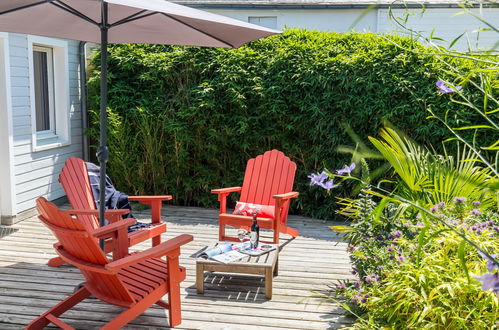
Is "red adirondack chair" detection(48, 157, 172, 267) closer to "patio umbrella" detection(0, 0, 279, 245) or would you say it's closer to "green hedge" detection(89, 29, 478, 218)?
"patio umbrella" detection(0, 0, 279, 245)

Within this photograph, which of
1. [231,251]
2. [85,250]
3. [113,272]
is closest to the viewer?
[113,272]

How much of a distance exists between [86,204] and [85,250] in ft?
5.42

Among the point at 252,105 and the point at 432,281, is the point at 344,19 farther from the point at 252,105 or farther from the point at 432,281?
the point at 432,281

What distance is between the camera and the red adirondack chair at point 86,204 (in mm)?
4121

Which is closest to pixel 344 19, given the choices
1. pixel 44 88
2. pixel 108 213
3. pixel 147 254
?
pixel 44 88

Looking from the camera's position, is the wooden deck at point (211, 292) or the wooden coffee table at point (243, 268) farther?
the wooden coffee table at point (243, 268)

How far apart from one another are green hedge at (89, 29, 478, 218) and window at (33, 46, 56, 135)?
21.7 inches

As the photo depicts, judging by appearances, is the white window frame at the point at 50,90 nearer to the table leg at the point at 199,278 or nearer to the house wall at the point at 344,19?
the table leg at the point at 199,278

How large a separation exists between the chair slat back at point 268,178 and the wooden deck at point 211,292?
565 millimetres

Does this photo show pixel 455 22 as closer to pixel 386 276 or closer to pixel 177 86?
pixel 177 86

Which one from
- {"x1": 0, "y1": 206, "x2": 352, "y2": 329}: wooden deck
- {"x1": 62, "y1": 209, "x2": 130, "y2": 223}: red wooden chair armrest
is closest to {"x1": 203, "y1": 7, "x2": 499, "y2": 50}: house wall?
{"x1": 0, "y1": 206, "x2": 352, "y2": 329}: wooden deck

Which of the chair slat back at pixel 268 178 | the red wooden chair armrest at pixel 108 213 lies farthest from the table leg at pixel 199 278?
the chair slat back at pixel 268 178

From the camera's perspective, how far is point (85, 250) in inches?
112

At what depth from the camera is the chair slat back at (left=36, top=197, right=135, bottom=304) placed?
2.76 m
